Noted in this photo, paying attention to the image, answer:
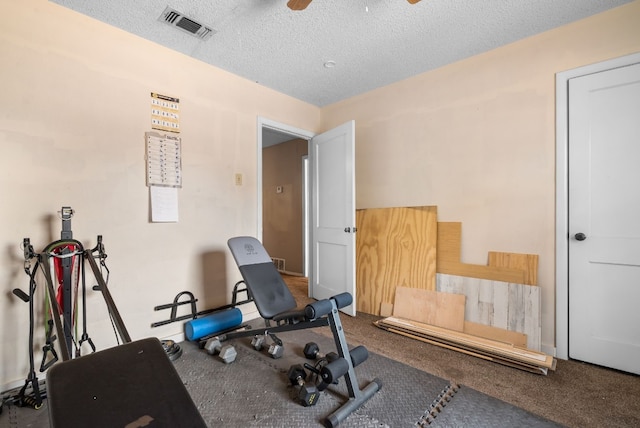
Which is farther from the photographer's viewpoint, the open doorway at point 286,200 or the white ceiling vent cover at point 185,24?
the open doorway at point 286,200

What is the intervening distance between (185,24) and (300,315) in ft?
7.52

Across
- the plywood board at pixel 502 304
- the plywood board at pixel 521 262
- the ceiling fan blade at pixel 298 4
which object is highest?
the ceiling fan blade at pixel 298 4

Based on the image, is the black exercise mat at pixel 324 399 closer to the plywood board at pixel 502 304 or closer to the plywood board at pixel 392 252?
the plywood board at pixel 502 304

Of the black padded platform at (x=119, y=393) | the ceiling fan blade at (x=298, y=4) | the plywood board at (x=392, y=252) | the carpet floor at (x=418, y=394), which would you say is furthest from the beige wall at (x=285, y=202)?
the black padded platform at (x=119, y=393)

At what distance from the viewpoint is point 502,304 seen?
255 cm

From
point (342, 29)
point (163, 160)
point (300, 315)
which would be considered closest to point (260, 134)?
point (163, 160)

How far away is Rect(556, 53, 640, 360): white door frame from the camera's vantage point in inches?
90.9

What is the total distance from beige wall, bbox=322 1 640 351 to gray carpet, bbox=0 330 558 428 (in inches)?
44.1

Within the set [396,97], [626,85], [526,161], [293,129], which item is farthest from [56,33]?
[626,85]

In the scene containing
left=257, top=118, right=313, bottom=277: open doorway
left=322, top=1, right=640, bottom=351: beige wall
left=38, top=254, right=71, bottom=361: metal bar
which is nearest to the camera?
left=38, top=254, right=71, bottom=361: metal bar

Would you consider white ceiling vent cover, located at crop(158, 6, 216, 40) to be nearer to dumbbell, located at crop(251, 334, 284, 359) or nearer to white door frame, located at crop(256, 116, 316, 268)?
white door frame, located at crop(256, 116, 316, 268)

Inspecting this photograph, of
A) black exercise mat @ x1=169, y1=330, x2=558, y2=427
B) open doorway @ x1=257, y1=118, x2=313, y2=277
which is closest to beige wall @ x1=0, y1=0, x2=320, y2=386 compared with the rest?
black exercise mat @ x1=169, y1=330, x2=558, y2=427

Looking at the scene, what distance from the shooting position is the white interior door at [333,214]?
10.7 ft

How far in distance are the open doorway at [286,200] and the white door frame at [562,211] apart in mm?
3451
